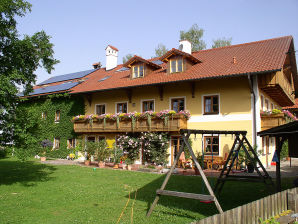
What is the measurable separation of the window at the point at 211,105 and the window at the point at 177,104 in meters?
1.62

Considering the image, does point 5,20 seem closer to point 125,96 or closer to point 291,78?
point 125,96

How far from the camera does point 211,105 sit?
17938 mm

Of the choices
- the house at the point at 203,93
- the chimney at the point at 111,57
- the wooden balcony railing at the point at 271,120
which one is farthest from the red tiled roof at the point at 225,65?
the chimney at the point at 111,57

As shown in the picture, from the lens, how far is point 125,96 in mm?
21562

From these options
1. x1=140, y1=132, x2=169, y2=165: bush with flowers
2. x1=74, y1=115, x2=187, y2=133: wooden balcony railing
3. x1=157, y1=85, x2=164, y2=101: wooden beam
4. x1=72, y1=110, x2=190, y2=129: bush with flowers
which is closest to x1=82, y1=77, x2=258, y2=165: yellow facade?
x1=157, y1=85, x2=164, y2=101: wooden beam

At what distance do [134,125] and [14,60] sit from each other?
9806 millimetres

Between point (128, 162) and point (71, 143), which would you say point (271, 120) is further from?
point (71, 143)

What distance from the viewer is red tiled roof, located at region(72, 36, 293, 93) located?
1638 cm

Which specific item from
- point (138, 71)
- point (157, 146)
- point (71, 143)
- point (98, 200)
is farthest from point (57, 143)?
point (98, 200)

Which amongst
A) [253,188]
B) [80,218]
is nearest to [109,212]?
[80,218]

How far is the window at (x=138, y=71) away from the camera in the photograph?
69.5ft

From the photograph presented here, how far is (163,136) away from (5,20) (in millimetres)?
11183

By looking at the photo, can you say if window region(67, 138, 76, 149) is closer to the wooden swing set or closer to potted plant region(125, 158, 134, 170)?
potted plant region(125, 158, 134, 170)

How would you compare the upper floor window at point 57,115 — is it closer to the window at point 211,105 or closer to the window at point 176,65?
Result: the window at point 176,65
